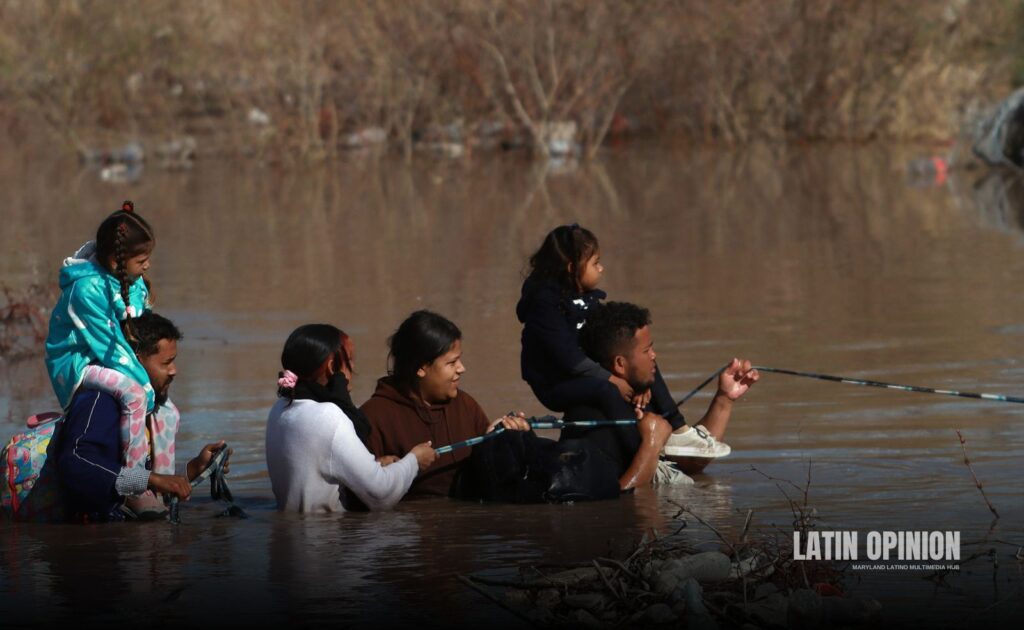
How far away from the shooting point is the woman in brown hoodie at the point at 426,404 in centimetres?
712

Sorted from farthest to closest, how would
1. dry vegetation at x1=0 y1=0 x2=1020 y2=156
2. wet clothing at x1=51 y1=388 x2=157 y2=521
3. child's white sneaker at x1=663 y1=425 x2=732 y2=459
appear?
dry vegetation at x1=0 y1=0 x2=1020 y2=156 < child's white sneaker at x1=663 y1=425 x2=732 y2=459 < wet clothing at x1=51 y1=388 x2=157 y2=521

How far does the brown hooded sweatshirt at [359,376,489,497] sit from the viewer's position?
284 inches

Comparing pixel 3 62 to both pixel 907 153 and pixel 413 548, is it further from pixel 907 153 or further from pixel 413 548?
pixel 413 548

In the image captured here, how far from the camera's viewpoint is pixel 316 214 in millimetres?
20766

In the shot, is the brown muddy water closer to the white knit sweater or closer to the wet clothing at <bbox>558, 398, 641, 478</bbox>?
the white knit sweater

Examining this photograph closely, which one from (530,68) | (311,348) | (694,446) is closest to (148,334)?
(311,348)

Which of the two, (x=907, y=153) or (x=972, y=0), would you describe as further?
(x=972, y=0)

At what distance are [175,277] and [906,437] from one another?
8.19 meters

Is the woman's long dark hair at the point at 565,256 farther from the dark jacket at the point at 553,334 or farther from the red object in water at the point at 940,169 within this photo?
the red object in water at the point at 940,169

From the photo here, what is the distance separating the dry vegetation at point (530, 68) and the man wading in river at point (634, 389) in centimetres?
2241

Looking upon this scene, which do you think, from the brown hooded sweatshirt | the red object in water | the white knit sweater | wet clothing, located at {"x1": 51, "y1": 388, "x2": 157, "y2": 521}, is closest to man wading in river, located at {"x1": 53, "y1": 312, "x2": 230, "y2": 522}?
wet clothing, located at {"x1": 51, "y1": 388, "x2": 157, "y2": 521}

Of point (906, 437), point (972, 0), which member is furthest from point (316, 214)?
point (972, 0)

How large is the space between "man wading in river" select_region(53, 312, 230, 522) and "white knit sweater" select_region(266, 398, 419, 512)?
1.23 ft

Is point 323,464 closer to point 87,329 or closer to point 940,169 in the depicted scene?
point 87,329
